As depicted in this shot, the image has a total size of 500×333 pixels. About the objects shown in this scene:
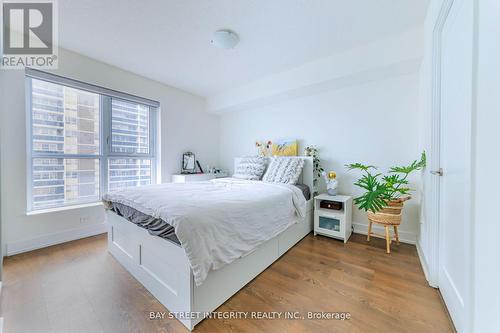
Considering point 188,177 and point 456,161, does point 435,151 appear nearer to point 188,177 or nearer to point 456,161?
point 456,161

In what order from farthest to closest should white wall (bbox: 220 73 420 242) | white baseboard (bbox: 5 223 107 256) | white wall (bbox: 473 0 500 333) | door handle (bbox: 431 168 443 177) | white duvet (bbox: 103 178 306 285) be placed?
white wall (bbox: 220 73 420 242)
white baseboard (bbox: 5 223 107 256)
door handle (bbox: 431 168 443 177)
white duvet (bbox: 103 178 306 285)
white wall (bbox: 473 0 500 333)

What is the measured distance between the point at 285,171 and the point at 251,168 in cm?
62

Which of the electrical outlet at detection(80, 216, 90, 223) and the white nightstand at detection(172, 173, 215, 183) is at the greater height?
the white nightstand at detection(172, 173, 215, 183)

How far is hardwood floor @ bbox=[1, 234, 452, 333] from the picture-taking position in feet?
4.17

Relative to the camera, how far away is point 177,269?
1.32 metres

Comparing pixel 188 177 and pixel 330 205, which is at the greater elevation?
pixel 188 177

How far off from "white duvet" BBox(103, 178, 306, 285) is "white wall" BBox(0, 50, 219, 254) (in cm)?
107

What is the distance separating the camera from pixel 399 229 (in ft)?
8.43

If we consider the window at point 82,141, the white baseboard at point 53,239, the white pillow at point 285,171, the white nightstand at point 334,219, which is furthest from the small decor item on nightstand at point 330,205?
the white baseboard at point 53,239

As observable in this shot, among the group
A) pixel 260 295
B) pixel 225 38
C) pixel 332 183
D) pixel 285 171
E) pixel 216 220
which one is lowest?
pixel 260 295

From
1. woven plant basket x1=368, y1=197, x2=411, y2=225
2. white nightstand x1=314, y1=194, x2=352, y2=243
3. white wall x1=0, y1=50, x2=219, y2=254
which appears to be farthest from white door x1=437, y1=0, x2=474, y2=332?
white wall x1=0, y1=50, x2=219, y2=254

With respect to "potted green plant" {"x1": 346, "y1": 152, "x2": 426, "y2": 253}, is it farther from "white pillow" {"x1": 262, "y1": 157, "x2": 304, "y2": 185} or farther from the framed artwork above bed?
the framed artwork above bed

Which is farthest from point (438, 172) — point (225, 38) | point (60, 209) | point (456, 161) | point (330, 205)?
point (60, 209)

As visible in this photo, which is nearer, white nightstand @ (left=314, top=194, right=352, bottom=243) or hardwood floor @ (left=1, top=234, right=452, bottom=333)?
hardwood floor @ (left=1, top=234, right=452, bottom=333)
